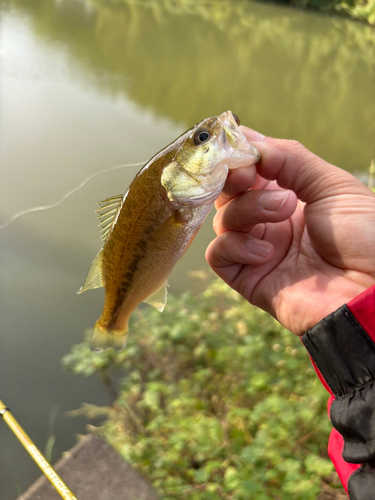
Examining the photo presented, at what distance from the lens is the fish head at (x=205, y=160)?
3.91 ft

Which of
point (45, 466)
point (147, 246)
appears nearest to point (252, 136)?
point (147, 246)

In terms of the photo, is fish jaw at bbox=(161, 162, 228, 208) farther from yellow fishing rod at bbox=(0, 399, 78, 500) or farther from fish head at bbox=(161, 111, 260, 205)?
yellow fishing rod at bbox=(0, 399, 78, 500)

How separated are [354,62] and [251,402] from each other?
14.9 m

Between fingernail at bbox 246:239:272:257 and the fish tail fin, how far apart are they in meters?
0.66

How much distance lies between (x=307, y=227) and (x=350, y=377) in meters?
0.58

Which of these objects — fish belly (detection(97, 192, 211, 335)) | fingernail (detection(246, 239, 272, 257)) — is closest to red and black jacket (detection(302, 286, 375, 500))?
fingernail (detection(246, 239, 272, 257))

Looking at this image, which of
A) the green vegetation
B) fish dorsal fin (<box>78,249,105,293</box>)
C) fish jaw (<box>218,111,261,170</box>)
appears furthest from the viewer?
the green vegetation

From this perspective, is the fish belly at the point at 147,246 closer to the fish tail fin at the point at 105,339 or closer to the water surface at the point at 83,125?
the fish tail fin at the point at 105,339

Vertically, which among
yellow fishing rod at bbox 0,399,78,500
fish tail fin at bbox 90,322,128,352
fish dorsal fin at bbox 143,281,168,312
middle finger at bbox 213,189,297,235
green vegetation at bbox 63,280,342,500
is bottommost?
green vegetation at bbox 63,280,342,500

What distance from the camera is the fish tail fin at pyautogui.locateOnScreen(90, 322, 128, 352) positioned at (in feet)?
5.19

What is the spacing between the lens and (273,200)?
1282 mm

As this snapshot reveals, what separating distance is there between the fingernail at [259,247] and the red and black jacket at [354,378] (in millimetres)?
402

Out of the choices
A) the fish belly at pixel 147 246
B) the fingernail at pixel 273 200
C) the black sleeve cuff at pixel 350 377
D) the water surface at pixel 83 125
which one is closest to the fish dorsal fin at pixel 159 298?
the fish belly at pixel 147 246

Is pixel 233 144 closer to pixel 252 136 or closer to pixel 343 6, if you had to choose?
pixel 252 136
